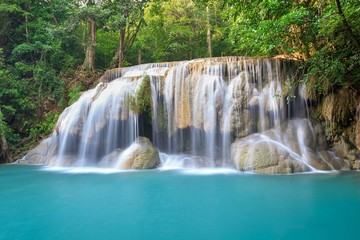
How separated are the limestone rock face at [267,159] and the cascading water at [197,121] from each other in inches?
3.1

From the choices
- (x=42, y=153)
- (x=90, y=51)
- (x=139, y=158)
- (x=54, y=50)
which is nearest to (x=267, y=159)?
(x=139, y=158)

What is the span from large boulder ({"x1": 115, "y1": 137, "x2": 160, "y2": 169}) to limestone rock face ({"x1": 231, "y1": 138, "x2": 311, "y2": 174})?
3.19 m

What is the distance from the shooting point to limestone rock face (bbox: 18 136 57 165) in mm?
10933

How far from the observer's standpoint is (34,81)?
14188 mm

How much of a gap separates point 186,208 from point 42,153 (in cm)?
1019

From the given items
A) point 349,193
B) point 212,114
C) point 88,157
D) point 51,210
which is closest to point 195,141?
point 212,114

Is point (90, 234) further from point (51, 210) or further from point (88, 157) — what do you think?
point (88, 157)

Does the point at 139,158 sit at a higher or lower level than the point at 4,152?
lower

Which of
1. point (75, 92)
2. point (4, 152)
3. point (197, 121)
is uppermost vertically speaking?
point (75, 92)

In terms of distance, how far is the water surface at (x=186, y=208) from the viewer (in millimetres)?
3080

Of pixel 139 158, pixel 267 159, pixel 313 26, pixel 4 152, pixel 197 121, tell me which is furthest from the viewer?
pixel 4 152

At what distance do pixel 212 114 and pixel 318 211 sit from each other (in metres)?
5.84

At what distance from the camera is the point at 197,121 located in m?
9.43

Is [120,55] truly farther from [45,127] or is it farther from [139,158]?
[139,158]
